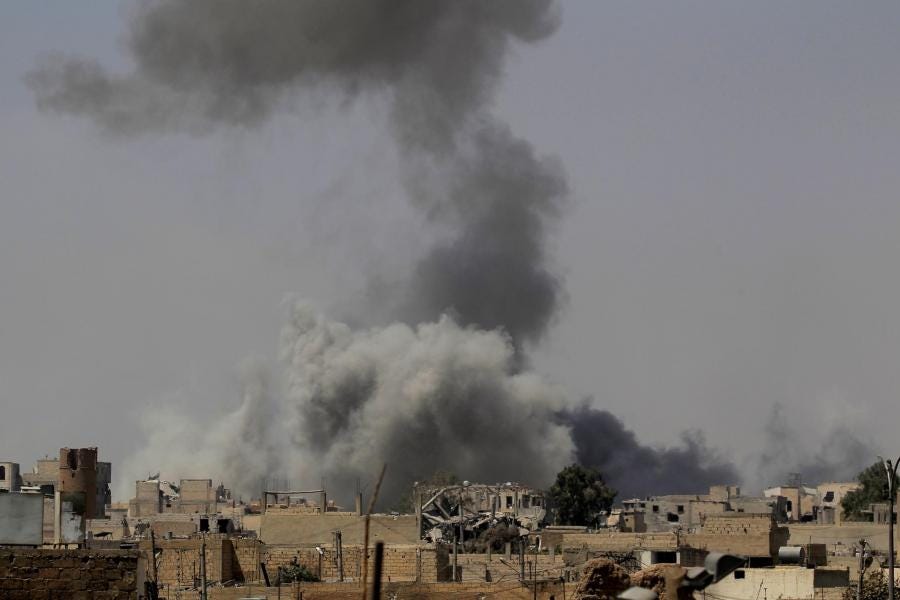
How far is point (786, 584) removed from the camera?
31766mm

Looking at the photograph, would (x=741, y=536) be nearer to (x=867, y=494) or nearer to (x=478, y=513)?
(x=478, y=513)

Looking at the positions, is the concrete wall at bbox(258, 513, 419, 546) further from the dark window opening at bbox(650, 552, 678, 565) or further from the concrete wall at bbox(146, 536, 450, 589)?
the dark window opening at bbox(650, 552, 678, 565)

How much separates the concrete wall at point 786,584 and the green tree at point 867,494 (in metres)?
31.5

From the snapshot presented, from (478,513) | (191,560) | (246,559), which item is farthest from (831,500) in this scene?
(191,560)

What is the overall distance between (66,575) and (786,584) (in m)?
17.2

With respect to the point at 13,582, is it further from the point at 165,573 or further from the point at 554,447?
the point at 554,447

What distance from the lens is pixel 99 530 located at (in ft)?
174

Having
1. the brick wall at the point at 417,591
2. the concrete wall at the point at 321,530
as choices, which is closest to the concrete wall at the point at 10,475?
the concrete wall at the point at 321,530

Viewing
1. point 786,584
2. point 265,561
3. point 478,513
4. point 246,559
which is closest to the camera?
point 786,584

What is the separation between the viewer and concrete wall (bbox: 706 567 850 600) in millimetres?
31359

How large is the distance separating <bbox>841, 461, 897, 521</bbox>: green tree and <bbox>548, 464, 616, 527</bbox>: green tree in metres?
7.55

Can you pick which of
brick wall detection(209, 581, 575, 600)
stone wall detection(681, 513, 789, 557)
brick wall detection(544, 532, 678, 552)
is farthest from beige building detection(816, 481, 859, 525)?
brick wall detection(209, 581, 575, 600)

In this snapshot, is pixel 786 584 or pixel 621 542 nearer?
pixel 786 584

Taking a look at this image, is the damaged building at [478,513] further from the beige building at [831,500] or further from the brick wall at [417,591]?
the brick wall at [417,591]
